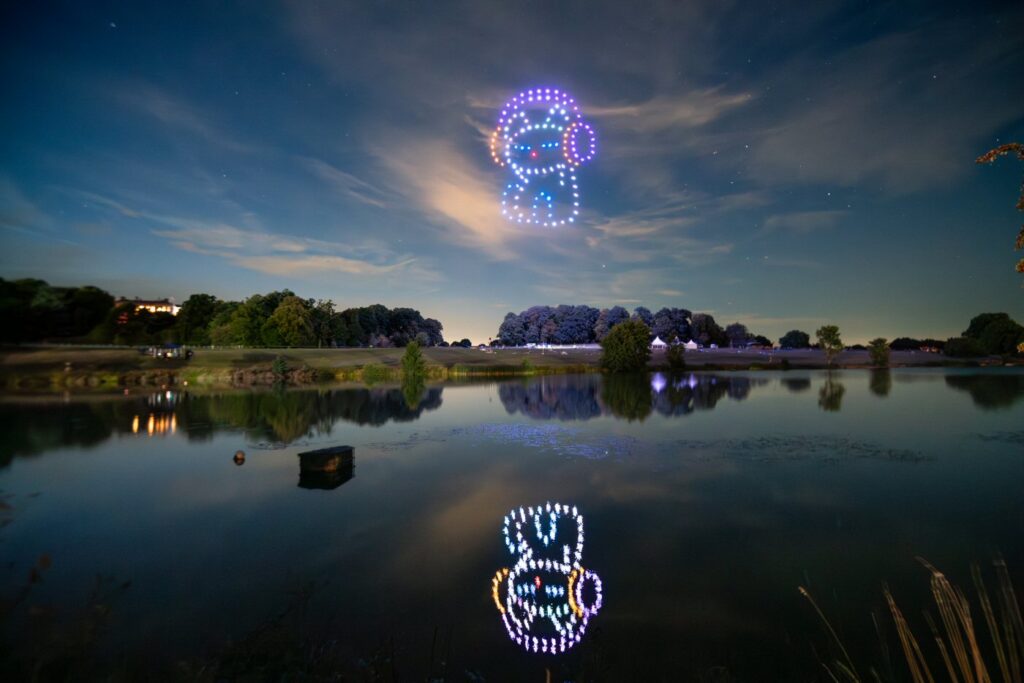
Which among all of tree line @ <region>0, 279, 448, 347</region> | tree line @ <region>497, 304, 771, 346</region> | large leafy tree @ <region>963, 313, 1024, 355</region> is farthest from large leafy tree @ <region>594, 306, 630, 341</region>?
large leafy tree @ <region>963, 313, 1024, 355</region>

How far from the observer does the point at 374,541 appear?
1340 centimetres

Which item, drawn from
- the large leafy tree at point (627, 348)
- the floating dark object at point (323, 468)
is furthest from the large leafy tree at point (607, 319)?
the floating dark object at point (323, 468)

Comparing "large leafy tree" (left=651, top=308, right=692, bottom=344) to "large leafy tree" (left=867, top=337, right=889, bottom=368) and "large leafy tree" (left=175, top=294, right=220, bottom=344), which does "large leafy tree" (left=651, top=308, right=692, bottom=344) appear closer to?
"large leafy tree" (left=867, top=337, right=889, bottom=368)

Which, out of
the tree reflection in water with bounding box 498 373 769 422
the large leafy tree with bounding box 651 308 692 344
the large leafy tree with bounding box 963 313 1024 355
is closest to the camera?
the tree reflection in water with bounding box 498 373 769 422

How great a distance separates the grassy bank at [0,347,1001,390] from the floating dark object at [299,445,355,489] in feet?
169

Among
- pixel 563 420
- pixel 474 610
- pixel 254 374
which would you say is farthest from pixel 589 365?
pixel 474 610

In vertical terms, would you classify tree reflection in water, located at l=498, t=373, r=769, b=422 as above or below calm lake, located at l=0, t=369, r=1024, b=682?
above

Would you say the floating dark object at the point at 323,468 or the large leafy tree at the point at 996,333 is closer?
the floating dark object at the point at 323,468

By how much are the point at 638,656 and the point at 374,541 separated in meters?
7.42

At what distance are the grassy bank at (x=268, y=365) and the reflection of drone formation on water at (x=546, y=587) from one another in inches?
2331

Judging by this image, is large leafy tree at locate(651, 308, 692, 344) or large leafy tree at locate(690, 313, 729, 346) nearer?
large leafy tree at locate(651, 308, 692, 344)

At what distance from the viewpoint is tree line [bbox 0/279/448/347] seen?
1890 inches

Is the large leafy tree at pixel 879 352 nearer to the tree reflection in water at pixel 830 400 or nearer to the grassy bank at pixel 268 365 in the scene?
the grassy bank at pixel 268 365

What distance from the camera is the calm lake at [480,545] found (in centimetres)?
856
